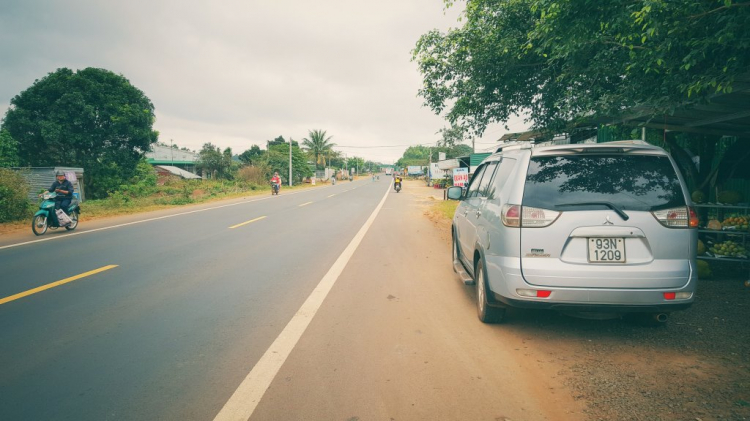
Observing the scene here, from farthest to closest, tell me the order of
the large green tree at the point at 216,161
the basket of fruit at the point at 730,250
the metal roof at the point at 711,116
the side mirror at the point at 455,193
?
the large green tree at the point at 216,161 → the basket of fruit at the point at 730,250 → the side mirror at the point at 455,193 → the metal roof at the point at 711,116

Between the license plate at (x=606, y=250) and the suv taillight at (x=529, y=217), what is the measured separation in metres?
0.39

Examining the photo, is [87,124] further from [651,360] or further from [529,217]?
[651,360]

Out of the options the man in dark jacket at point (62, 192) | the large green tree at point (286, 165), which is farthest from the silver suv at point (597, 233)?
the large green tree at point (286, 165)

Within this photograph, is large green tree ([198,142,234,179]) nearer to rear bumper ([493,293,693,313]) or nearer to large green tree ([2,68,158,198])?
large green tree ([2,68,158,198])

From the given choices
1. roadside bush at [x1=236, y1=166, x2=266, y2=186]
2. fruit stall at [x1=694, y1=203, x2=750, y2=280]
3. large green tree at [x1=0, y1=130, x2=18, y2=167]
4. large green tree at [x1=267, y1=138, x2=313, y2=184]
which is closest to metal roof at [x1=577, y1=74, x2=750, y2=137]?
fruit stall at [x1=694, y1=203, x2=750, y2=280]

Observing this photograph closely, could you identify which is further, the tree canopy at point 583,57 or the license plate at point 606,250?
the tree canopy at point 583,57

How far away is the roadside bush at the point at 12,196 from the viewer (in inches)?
513

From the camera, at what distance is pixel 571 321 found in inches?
175

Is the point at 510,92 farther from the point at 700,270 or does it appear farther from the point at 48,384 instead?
the point at 48,384

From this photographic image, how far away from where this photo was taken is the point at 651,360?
11.5 feet

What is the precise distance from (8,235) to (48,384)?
34.8 ft

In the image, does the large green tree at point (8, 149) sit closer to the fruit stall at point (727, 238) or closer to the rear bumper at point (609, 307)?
the rear bumper at point (609, 307)

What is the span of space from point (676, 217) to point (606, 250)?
2.25 feet

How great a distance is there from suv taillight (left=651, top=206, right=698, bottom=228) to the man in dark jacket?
13.2 metres
